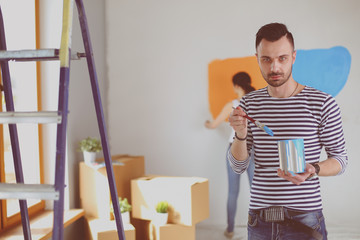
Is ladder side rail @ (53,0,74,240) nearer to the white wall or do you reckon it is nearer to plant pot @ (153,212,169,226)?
plant pot @ (153,212,169,226)

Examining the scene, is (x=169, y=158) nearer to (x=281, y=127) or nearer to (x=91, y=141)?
(x=91, y=141)

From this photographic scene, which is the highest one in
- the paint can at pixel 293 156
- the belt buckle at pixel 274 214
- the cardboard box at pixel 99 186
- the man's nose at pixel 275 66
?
the man's nose at pixel 275 66

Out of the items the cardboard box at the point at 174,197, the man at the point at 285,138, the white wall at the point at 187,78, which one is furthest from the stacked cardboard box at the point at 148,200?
the man at the point at 285,138

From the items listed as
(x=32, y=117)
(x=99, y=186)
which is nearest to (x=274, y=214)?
(x=32, y=117)

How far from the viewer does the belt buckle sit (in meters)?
1.35

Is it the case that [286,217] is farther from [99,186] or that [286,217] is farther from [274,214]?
[99,186]

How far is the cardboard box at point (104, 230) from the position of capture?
8.25ft

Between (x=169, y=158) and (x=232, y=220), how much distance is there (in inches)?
31.4

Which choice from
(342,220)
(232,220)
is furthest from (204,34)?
(342,220)

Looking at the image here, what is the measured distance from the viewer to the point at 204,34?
3.52 m

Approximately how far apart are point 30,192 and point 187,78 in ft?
8.55

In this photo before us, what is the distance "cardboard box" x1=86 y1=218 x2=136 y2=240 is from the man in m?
1.26

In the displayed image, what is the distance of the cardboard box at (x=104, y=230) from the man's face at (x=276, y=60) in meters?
1.55

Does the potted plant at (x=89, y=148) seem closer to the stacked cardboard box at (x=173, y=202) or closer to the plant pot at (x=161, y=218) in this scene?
the stacked cardboard box at (x=173, y=202)
